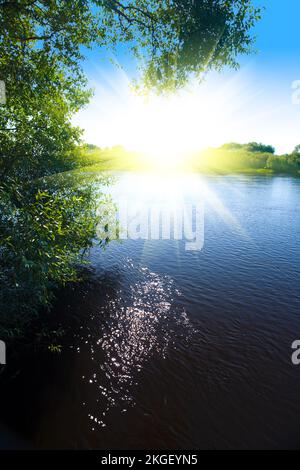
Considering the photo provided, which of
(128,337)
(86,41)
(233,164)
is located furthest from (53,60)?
(233,164)

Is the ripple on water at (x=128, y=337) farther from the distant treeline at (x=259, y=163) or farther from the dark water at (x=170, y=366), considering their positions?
the distant treeline at (x=259, y=163)

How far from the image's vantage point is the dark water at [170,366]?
9.51 m

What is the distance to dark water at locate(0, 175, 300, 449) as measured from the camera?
374 inches

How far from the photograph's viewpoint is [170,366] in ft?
40.7

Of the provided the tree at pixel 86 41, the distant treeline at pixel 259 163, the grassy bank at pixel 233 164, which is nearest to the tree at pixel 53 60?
the tree at pixel 86 41

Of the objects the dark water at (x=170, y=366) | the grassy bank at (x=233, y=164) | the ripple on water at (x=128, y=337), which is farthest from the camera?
the grassy bank at (x=233, y=164)

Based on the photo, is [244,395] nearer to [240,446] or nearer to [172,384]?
[240,446]

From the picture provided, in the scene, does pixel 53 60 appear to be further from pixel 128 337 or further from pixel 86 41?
pixel 128 337

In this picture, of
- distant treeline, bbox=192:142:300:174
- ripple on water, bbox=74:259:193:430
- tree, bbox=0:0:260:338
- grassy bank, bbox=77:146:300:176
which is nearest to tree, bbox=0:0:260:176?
tree, bbox=0:0:260:338

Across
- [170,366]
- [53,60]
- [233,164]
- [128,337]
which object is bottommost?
[170,366]

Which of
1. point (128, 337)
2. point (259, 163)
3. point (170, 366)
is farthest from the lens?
point (259, 163)

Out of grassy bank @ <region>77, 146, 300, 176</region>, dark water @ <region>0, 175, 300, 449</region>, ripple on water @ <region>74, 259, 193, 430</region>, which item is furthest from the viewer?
grassy bank @ <region>77, 146, 300, 176</region>

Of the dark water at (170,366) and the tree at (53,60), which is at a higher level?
the tree at (53,60)

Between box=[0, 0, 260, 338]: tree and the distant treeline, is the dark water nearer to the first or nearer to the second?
box=[0, 0, 260, 338]: tree
